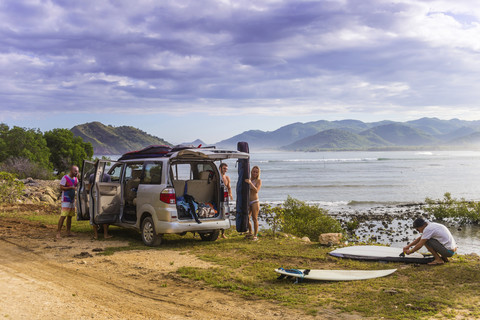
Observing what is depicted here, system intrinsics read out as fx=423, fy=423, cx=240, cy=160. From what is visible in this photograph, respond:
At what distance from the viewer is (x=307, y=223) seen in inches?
661

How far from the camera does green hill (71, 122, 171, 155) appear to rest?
474 ft

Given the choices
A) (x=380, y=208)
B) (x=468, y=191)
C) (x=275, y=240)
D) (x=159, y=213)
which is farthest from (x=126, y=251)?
(x=468, y=191)

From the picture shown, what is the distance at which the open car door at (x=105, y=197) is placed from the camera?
36.1ft

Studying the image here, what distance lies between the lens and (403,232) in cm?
2038

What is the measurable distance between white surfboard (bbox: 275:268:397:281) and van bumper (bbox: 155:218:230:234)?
294cm

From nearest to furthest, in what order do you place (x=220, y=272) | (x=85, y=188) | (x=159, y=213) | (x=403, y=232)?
(x=220, y=272)
(x=159, y=213)
(x=85, y=188)
(x=403, y=232)

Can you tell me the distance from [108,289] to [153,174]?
3.71m

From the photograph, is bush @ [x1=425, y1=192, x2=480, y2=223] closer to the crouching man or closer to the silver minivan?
the crouching man

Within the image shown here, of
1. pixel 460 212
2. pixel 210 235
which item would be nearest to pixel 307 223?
pixel 210 235

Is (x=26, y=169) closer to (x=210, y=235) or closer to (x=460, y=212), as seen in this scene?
(x=210, y=235)

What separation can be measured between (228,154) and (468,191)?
37.7 metres

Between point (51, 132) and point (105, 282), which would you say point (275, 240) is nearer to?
point (105, 282)

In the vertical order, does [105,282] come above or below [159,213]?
below

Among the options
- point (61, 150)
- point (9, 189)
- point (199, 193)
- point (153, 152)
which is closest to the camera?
point (199, 193)
